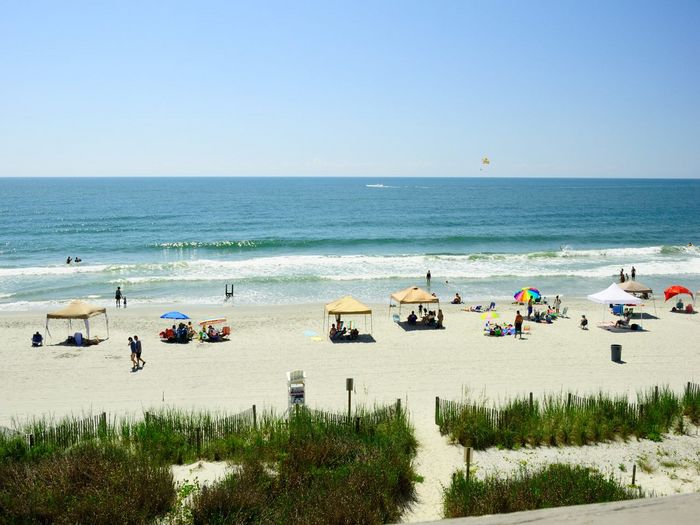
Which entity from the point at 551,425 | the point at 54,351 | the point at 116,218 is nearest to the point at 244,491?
the point at 551,425

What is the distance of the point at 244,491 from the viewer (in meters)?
7.78

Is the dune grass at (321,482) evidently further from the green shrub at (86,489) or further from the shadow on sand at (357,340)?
the shadow on sand at (357,340)

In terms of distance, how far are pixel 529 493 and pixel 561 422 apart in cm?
473

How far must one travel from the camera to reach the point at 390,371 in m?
17.8

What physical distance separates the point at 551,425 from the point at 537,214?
72966mm

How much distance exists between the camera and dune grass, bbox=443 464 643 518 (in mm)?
7469

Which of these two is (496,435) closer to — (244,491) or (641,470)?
(641,470)

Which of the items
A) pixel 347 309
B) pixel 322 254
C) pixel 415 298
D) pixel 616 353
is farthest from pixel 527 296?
pixel 322 254

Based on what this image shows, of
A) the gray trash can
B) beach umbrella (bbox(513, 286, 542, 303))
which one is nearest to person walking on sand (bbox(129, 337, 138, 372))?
the gray trash can

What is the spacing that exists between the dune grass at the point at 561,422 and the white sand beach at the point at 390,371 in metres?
0.31

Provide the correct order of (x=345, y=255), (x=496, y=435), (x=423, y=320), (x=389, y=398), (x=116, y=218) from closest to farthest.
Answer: (x=496, y=435) < (x=389, y=398) < (x=423, y=320) < (x=345, y=255) < (x=116, y=218)

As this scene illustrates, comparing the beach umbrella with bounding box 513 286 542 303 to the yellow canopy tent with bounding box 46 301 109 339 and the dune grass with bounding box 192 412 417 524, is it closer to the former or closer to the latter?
the dune grass with bounding box 192 412 417 524

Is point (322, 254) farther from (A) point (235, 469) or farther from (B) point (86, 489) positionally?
(B) point (86, 489)

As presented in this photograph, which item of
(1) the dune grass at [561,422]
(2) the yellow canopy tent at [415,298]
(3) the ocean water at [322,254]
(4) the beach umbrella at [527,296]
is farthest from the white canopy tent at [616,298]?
(1) the dune grass at [561,422]
